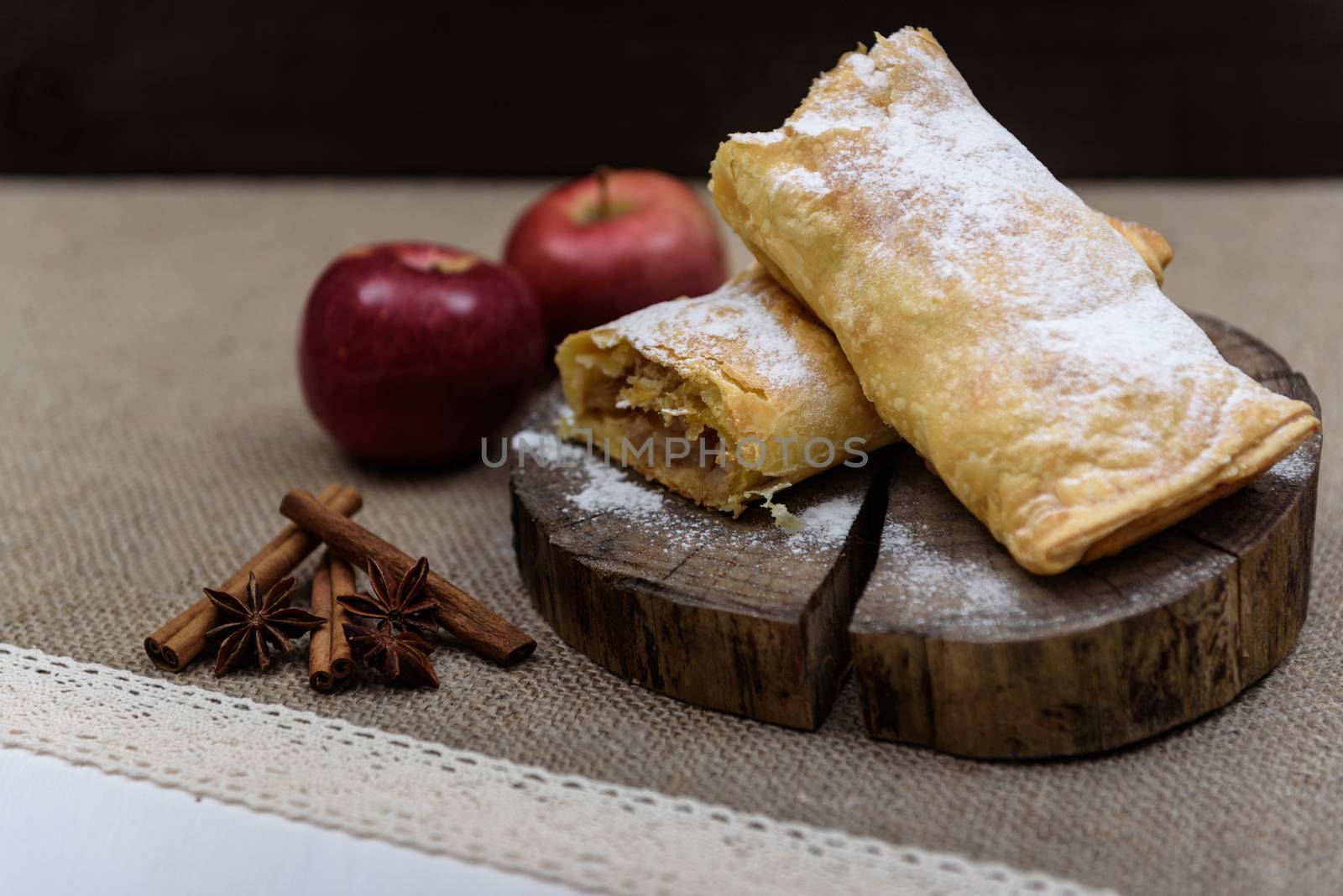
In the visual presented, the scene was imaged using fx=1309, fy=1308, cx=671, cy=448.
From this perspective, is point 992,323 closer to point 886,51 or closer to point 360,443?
point 886,51

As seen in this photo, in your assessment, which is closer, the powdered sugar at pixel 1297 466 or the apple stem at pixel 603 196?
the powdered sugar at pixel 1297 466

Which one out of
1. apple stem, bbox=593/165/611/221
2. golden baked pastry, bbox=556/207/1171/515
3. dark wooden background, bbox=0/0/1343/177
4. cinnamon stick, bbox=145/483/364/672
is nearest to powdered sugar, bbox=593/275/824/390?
golden baked pastry, bbox=556/207/1171/515

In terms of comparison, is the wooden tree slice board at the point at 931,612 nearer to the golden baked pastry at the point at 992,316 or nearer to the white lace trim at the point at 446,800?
the golden baked pastry at the point at 992,316

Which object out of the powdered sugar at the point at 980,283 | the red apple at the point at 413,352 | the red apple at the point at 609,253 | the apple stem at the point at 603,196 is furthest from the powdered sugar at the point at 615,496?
the apple stem at the point at 603,196

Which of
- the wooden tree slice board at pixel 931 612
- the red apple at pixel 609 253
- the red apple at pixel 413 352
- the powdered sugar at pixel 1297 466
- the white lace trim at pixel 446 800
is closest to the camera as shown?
the white lace trim at pixel 446 800

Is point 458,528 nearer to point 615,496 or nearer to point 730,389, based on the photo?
point 615,496
